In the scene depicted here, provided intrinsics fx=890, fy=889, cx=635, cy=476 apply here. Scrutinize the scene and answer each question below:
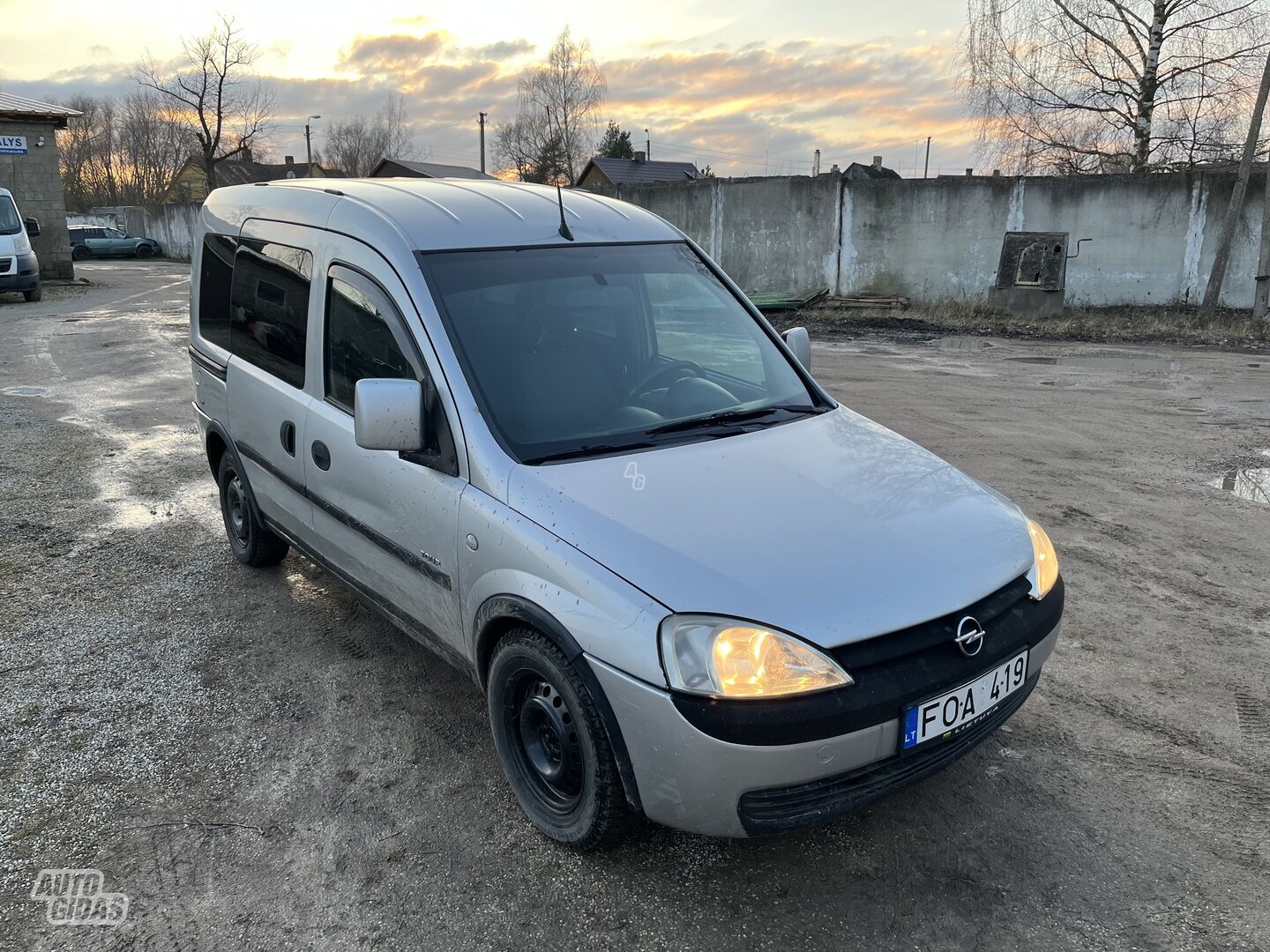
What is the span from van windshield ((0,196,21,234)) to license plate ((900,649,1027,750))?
848 inches

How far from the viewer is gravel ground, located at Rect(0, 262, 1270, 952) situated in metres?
2.48

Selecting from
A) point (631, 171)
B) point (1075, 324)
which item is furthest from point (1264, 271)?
point (631, 171)

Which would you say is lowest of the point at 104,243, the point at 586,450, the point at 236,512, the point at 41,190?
the point at 236,512

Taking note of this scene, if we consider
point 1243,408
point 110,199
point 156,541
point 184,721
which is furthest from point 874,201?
point 110,199

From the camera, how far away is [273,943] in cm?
241

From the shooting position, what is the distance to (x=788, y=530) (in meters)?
2.54

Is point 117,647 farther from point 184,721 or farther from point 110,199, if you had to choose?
point 110,199

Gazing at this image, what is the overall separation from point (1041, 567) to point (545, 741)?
1660mm

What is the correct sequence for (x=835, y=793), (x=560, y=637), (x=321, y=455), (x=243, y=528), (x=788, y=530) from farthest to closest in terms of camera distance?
(x=243, y=528) → (x=321, y=455) → (x=788, y=530) → (x=560, y=637) → (x=835, y=793)

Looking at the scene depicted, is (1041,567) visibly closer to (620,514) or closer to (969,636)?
(969,636)

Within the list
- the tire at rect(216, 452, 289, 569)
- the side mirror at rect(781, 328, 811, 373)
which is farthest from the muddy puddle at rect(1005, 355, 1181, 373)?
the tire at rect(216, 452, 289, 569)

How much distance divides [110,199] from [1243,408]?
69.9 meters

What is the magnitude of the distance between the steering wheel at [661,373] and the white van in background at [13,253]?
19688 mm

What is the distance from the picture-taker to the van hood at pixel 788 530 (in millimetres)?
2305
